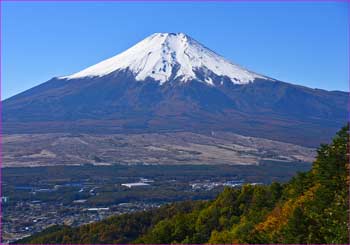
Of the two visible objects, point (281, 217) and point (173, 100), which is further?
point (173, 100)

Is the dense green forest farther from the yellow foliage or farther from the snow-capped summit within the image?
the snow-capped summit

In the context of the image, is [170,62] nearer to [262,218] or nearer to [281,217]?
[262,218]

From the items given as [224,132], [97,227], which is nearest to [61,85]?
[224,132]

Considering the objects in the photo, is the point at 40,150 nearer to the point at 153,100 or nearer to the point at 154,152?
the point at 154,152

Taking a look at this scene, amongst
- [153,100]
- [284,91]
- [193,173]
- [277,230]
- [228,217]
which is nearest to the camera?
[277,230]

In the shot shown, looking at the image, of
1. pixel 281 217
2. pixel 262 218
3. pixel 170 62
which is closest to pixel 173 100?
pixel 170 62

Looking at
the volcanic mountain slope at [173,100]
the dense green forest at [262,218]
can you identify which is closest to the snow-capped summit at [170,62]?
the volcanic mountain slope at [173,100]
